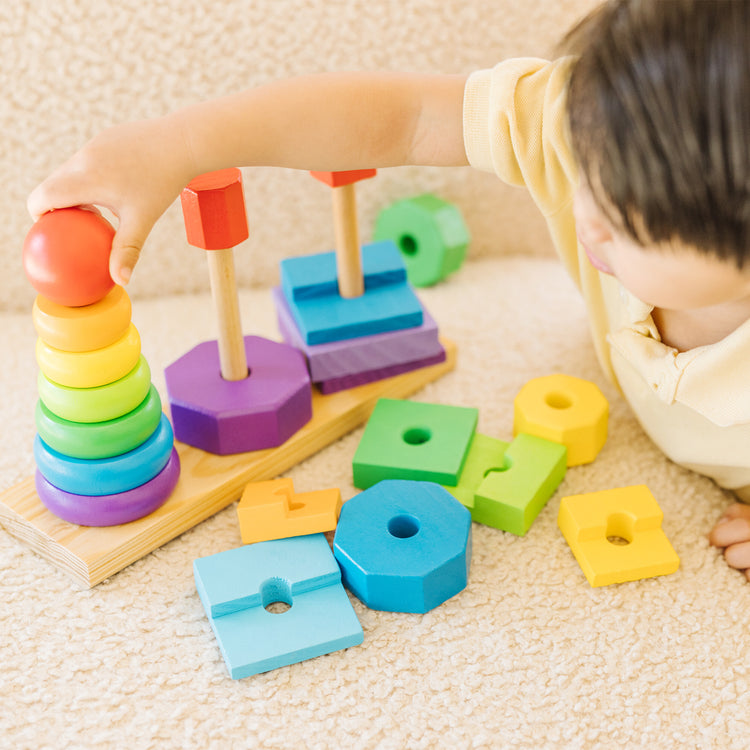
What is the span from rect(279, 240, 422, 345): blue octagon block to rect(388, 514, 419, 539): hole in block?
194mm

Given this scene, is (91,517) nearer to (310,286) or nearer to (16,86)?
(310,286)

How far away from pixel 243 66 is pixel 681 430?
517 millimetres

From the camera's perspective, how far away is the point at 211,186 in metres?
0.62

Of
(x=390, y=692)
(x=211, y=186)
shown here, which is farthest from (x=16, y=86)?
(x=390, y=692)

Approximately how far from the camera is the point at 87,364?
0.57 m

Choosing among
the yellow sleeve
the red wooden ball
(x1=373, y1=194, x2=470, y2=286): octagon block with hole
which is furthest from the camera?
(x1=373, y1=194, x2=470, y2=286): octagon block with hole

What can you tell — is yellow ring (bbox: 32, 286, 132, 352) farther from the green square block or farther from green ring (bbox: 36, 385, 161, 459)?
the green square block

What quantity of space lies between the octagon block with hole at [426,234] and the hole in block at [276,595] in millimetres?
442

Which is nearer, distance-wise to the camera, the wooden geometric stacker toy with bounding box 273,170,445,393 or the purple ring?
the purple ring

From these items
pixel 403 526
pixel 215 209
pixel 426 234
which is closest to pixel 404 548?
pixel 403 526

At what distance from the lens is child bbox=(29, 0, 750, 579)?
1.42 feet

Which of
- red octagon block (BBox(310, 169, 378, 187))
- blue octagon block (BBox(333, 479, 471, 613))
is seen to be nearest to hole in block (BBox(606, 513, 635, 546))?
blue octagon block (BBox(333, 479, 471, 613))

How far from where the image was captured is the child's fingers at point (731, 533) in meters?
0.65

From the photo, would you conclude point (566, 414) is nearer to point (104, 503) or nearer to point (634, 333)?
point (634, 333)
